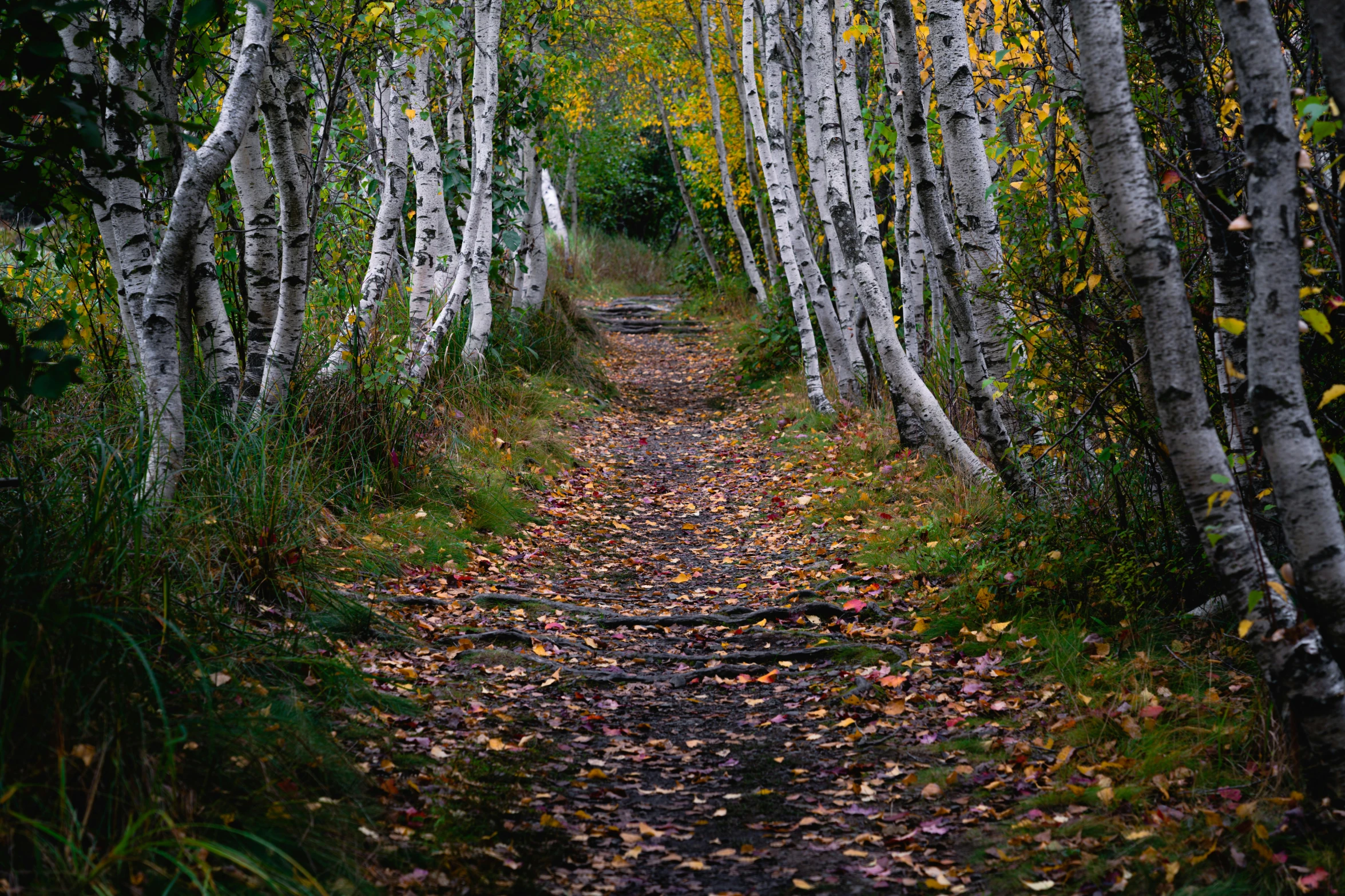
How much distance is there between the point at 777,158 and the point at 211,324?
7206mm

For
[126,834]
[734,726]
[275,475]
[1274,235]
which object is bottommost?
[734,726]

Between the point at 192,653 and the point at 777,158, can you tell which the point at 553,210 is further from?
the point at 192,653

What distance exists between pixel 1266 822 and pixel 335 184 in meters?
9.05

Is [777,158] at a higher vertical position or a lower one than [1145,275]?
higher

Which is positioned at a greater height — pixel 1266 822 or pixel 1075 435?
pixel 1075 435

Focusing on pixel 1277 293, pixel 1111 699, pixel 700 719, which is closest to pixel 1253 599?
pixel 1277 293

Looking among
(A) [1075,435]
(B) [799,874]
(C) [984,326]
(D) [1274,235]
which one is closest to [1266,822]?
(B) [799,874]

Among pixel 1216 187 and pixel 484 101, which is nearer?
pixel 1216 187

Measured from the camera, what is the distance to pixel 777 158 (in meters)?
11.1

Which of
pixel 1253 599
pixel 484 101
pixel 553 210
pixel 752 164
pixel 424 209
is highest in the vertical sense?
pixel 553 210

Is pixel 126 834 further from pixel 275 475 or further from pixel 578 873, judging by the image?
pixel 275 475

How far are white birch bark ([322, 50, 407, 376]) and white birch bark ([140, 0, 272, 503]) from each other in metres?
2.35

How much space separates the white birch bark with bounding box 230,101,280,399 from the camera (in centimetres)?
595

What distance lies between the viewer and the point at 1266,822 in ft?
9.88
